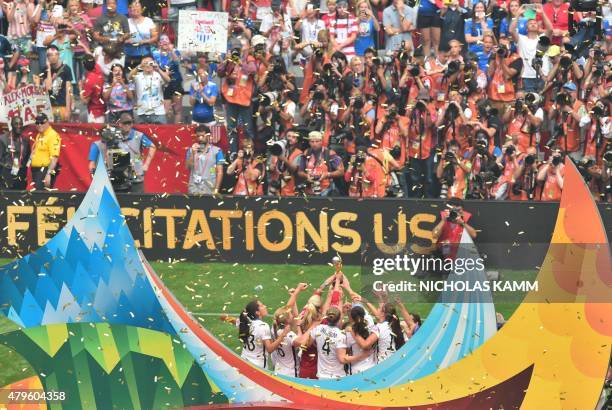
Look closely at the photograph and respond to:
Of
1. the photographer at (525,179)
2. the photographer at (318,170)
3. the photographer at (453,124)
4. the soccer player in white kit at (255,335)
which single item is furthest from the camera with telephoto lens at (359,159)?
the soccer player in white kit at (255,335)

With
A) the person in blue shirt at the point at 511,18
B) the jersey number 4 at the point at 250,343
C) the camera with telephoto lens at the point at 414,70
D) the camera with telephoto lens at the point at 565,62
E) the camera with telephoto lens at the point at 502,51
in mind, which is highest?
the person in blue shirt at the point at 511,18

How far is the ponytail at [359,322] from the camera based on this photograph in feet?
50.4

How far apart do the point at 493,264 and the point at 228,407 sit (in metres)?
2.73

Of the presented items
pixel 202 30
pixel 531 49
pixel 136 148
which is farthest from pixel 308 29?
pixel 136 148

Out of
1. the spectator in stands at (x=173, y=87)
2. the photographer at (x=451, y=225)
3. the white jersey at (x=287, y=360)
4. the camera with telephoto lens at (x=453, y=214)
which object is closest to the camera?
the white jersey at (x=287, y=360)

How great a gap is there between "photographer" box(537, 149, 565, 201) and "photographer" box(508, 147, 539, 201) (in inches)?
6.0

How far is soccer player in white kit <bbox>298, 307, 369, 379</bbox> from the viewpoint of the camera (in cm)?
1554

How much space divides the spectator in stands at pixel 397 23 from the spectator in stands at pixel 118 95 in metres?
3.76

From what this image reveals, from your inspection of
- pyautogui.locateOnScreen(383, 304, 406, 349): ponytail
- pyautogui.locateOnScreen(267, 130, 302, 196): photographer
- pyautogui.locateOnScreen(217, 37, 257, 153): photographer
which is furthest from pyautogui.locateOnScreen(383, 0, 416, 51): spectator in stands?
pyautogui.locateOnScreen(383, 304, 406, 349): ponytail

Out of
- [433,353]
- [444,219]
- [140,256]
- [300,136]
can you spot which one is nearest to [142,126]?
[300,136]

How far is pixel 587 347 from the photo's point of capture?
14383mm

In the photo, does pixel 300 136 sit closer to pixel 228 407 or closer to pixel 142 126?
pixel 142 126

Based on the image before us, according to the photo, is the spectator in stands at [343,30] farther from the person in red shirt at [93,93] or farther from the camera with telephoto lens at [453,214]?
the camera with telephoto lens at [453,214]

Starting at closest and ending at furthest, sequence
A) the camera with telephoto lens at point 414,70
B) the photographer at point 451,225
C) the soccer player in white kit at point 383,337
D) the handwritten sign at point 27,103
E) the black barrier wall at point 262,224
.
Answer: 1. the soccer player in white kit at point 383,337
2. the photographer at point 451,225
3. the black barrier wall at point 262,224
4. the camera with telephoto lens at point 414,70
5. the handwritten sign at point 27,103
